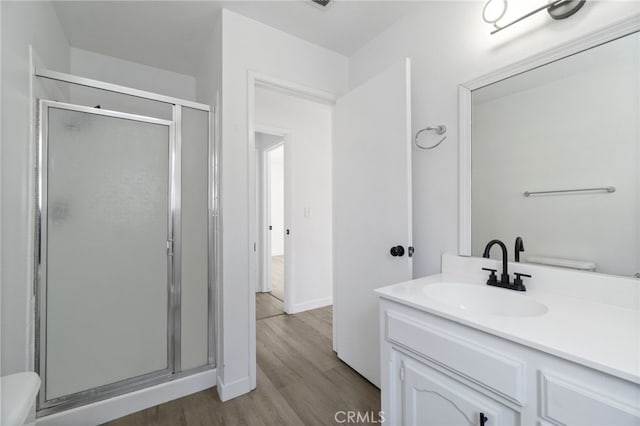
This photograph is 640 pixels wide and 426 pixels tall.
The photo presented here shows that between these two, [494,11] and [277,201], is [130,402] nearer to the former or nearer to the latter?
[494,11]

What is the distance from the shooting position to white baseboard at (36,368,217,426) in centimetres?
141

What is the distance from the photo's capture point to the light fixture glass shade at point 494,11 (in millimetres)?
1264

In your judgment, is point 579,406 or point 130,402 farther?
point 130,402

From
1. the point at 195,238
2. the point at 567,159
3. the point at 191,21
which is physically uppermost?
the point at 191,21

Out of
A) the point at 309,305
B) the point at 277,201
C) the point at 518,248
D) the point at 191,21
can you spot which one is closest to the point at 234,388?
the point at 309,305

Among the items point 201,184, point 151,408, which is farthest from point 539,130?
point 151,408

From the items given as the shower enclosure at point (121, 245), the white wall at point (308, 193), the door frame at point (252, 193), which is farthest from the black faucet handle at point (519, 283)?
the white wall at point (308, 193)

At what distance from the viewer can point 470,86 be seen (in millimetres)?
1428

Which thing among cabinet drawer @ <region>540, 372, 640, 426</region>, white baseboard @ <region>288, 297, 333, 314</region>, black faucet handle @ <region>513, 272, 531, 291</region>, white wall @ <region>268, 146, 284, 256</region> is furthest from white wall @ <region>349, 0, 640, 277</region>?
white wall @ <region>268, 146, 284, 256</region>

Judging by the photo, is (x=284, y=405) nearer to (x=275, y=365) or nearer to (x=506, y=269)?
(x=275, y=365)

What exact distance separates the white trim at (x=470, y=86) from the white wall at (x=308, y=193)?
1981 millimetres

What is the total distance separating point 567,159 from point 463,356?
3.05 feet

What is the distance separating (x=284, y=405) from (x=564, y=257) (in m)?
1.67

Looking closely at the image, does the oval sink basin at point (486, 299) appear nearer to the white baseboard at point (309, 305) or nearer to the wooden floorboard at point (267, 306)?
the white baseboard at point (309, 305)
